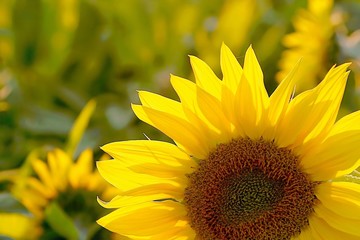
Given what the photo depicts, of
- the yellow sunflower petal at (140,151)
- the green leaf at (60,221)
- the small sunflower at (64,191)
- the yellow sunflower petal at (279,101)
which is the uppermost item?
the small sunflower at (64,191)

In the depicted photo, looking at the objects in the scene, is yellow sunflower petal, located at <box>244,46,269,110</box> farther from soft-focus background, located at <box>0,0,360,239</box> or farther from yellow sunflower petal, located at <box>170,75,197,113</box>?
soft-focus background, located at <box>0,0,360,239</box>

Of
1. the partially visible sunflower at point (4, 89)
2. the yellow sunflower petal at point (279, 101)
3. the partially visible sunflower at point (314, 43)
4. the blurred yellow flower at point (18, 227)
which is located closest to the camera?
the yellow sunflower petal at point (279, 101)

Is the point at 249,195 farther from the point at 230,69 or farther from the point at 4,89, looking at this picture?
the point at 4,89

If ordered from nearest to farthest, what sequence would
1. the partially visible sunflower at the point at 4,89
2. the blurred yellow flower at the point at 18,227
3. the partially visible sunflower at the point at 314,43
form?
the blurred yellow flower at the point at 18,227 → the partially visible sunflower at the point at 314,43 → the partially visible sunflower at the point at 4,89

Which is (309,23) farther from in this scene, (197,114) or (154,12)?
(197,114)

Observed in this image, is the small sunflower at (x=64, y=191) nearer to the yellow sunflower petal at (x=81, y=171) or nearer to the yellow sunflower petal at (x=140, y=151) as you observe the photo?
the yellow sunflower petal at (x=81, y=171)

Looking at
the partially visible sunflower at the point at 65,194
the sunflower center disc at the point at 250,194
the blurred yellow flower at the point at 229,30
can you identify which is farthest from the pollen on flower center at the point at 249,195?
the blurred yellow flower at the point at 229,30

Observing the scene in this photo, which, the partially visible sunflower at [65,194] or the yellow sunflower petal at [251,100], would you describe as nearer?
the yellow sunflower petal at [251,100]

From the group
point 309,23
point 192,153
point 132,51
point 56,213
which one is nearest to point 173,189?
point 192,153
